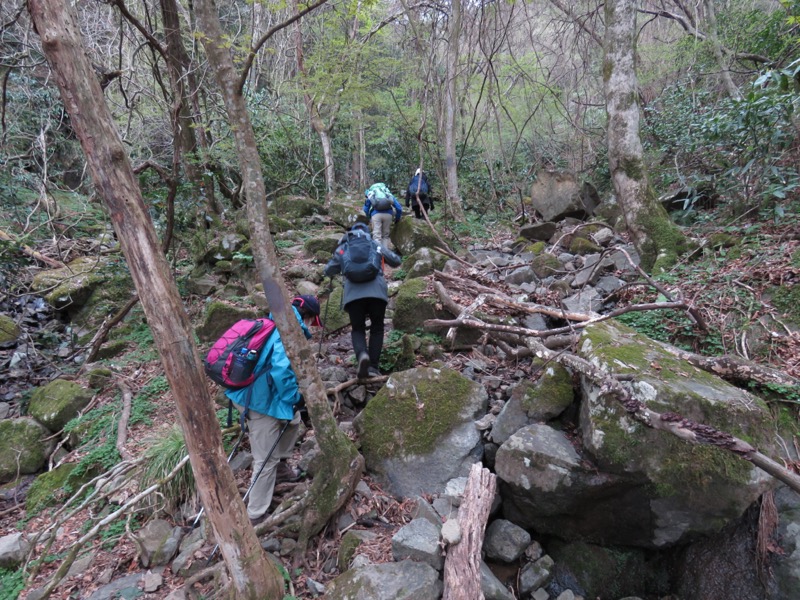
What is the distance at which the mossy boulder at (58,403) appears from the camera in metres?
5.56

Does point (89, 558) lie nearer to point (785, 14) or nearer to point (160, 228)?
point (160, 228)

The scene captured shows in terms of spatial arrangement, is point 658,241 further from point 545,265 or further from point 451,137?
point 451,137

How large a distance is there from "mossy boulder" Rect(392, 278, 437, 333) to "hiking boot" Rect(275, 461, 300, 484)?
2485mm

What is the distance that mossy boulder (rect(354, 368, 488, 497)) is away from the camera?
3.76 m

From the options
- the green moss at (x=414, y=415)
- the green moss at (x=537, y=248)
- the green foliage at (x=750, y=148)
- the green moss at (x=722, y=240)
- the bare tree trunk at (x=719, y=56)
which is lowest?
the green moss at (x=414, y=415)

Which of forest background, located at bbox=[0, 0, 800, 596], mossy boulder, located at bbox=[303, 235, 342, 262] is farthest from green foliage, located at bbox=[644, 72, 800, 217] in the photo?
mossy boulder, located at bbox=[303, 235, 342, 262]

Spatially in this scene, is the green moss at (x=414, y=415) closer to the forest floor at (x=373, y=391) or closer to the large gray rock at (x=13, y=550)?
the forest floor at (x=373, y=391)

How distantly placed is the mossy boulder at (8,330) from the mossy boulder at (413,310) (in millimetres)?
6932

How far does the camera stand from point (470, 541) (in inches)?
115

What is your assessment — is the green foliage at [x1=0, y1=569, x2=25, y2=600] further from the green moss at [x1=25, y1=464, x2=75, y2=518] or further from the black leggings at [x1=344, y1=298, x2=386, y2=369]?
the black leggings at [x1=344, y1=298, x2=386, y2=369]

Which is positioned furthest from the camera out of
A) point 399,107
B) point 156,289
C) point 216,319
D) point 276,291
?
point 399,107

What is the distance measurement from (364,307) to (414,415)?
4.46ft

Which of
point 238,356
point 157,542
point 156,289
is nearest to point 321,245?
point 238,356

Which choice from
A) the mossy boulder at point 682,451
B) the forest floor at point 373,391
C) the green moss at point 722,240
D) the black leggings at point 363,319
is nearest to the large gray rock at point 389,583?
the forest floor at point 373,391
